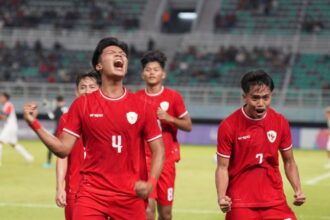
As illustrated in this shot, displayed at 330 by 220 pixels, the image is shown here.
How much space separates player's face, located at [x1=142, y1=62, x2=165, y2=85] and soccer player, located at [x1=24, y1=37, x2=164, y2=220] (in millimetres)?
3635

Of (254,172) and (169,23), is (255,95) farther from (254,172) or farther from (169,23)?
(169,23)

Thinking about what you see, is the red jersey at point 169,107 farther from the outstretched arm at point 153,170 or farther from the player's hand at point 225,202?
the outstretched arm at point 153,170

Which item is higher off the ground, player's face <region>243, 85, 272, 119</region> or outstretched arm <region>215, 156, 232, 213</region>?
player's face <region>243, 85, 272, 119</region>

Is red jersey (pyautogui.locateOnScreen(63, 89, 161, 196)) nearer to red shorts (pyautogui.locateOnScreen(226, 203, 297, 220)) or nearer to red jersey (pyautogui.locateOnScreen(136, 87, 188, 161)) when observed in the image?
red shorts (pyautogui.locateOnScreen(226, 203, 297, 220))

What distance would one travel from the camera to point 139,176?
23.3ft

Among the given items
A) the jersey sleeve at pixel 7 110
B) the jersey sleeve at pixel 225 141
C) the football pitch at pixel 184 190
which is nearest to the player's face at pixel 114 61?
the jersey sleeve at pixel 225 141

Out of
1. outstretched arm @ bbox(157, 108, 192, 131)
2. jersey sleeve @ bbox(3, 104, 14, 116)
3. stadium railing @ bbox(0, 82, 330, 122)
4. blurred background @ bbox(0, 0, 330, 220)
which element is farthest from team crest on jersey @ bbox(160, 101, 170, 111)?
stadium railing @ bbox(0, 82, 330, 122)

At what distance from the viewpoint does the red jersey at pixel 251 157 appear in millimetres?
7754

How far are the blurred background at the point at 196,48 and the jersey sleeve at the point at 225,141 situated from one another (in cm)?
2873

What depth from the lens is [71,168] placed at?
853 centimetres

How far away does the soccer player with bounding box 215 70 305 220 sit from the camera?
7.70 meters

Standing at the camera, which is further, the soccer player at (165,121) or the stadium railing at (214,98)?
the stadium railing at (214,98)

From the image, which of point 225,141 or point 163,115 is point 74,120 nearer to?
point 225,141

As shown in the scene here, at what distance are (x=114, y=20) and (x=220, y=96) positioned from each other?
13.2 metres
